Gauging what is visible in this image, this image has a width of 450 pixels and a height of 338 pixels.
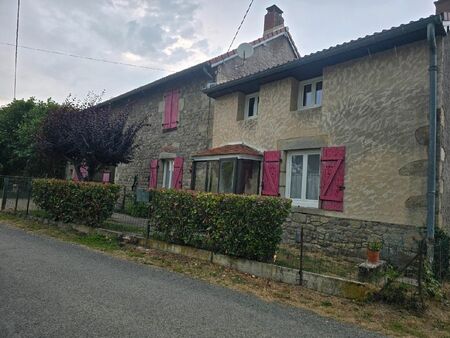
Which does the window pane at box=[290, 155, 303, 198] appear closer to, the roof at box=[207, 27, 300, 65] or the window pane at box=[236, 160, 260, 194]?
the window pane at box=[236, 160, 260, 194]

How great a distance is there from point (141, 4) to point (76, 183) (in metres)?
5.82

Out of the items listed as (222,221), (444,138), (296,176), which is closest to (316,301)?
(222,221)

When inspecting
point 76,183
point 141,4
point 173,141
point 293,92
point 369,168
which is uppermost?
point 141,4

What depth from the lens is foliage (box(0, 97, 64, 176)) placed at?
20312mm

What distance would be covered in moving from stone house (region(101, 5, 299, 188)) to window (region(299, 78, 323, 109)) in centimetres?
360

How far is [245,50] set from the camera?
1233cm

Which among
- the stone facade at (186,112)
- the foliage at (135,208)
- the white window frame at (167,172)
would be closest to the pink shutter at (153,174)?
the stone facade at (186,112)

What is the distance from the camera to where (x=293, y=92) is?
9570mm

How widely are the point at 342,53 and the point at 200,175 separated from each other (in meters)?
6.14

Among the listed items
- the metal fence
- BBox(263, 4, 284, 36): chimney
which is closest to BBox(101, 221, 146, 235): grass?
the metal fence

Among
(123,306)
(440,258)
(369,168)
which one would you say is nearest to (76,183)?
(123,306)

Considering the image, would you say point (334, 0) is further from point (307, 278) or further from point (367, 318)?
point (367, 318)

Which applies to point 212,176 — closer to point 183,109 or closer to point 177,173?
point 177,173

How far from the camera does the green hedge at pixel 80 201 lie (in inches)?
359
